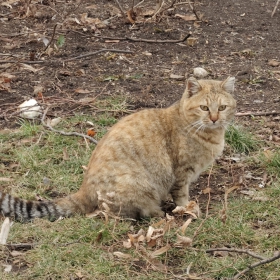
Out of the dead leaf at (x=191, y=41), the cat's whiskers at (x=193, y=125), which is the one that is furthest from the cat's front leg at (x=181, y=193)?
the dead leaf at (x=191, y=41)

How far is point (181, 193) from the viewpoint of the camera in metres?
6.10

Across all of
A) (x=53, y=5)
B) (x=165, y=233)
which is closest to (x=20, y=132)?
(x=165, y=233)

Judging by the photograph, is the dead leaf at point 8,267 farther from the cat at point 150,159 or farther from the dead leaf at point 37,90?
the dead leaf at point 37,90

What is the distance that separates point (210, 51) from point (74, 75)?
2.15 meters

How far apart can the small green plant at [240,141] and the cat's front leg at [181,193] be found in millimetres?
1338

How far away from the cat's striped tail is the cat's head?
5.01 feet

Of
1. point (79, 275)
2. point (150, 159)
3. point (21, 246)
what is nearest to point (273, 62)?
point (150, 159)

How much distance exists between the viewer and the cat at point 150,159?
5.68 metres

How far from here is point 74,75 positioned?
29.1 feet

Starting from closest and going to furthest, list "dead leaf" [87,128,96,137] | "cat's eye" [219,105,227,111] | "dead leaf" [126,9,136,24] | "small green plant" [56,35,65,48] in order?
1. "cat's eye" [219,105,227,111]
2. "dead leaf" [87,128,96,137]
3. "small green plant" [56,35,65,48]
4. "dead leaf" [126,9,136,24]

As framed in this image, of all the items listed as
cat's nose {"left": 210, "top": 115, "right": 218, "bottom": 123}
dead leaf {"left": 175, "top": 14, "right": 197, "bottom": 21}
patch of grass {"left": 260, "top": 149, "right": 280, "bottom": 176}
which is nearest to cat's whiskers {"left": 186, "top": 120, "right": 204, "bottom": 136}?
cat's nose {"left": 210, "top": 115, "right": 218, "bottom": 123}

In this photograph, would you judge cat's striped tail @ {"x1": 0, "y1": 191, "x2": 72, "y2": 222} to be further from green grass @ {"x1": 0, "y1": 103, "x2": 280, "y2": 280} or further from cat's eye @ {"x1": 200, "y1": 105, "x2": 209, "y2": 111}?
cat's eye @ {"x1": 200, "y1": 105, "x2": 209, "y2": 111}

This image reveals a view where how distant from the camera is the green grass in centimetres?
489

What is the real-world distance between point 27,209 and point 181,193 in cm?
147
